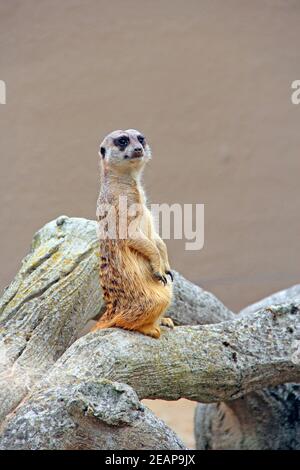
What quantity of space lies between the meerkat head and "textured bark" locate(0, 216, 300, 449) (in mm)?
520

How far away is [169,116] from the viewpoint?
18.6ft

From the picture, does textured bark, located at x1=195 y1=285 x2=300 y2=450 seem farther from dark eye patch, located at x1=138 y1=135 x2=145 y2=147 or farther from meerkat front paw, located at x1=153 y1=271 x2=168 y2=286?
dark eye patch, located at x1=138 y1=135 x2=145 y2=147

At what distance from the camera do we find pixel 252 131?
5.74 metres

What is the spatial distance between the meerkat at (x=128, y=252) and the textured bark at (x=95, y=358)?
8 centimetres

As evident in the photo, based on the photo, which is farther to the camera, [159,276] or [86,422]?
[159,276]

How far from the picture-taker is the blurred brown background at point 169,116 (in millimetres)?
5562

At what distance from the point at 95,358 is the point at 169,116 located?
3148 millimetres

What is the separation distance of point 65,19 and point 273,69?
1316mm

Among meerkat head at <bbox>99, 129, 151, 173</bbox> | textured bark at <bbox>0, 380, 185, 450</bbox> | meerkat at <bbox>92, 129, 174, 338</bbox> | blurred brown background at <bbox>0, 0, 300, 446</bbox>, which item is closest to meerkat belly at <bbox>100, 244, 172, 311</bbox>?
meerkat at <bbox>92, 129, 174, 338</bbox>

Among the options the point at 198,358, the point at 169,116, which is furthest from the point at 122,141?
the point at 169,116

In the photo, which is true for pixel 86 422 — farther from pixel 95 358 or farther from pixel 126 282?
pixel 126 282

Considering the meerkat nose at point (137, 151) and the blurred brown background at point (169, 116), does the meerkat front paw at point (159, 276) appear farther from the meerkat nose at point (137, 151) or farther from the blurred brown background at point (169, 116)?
the blurred brown background at point (169, 116)

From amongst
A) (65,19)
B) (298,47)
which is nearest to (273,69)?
(298,47)

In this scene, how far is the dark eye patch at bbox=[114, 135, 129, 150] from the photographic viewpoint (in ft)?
9.30
